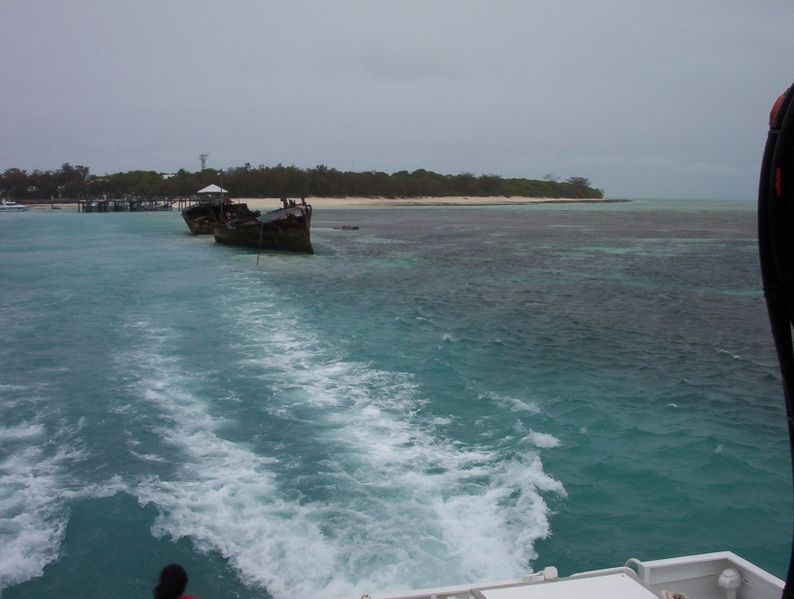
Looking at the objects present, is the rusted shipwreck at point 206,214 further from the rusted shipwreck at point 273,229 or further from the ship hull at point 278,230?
the ship hull at point 278,230

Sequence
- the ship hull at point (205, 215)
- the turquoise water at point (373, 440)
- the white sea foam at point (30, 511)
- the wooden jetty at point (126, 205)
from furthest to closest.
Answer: the wooden jetty at point (126, 205), the ship hull at point (205, 215), the turquoise water at point (373, 440), the white sea foam at point (30, 511)

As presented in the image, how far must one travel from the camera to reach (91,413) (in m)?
11.2

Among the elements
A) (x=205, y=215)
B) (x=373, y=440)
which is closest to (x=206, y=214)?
(x=205, y=215)

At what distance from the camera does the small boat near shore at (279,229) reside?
115 ft

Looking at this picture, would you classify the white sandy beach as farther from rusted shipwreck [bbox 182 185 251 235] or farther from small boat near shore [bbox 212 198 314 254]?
small boat near shore [bbox 212 198 314 254]

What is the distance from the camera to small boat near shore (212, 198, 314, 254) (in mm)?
35031

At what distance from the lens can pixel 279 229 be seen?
1441 inches

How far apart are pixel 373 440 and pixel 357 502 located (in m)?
1.98

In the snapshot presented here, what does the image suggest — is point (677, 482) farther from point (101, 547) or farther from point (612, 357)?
point (101, 547)

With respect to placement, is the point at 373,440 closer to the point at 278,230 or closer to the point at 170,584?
the point at 170,584

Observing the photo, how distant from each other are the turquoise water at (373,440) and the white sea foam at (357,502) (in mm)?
32

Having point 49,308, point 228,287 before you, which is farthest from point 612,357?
point 49,308

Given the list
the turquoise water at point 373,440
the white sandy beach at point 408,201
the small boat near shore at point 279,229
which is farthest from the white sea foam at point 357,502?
the white sandy beach at point 408,201

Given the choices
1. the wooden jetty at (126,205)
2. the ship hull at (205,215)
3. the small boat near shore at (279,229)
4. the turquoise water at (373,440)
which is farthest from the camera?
the wooden jetty at (126,205)
